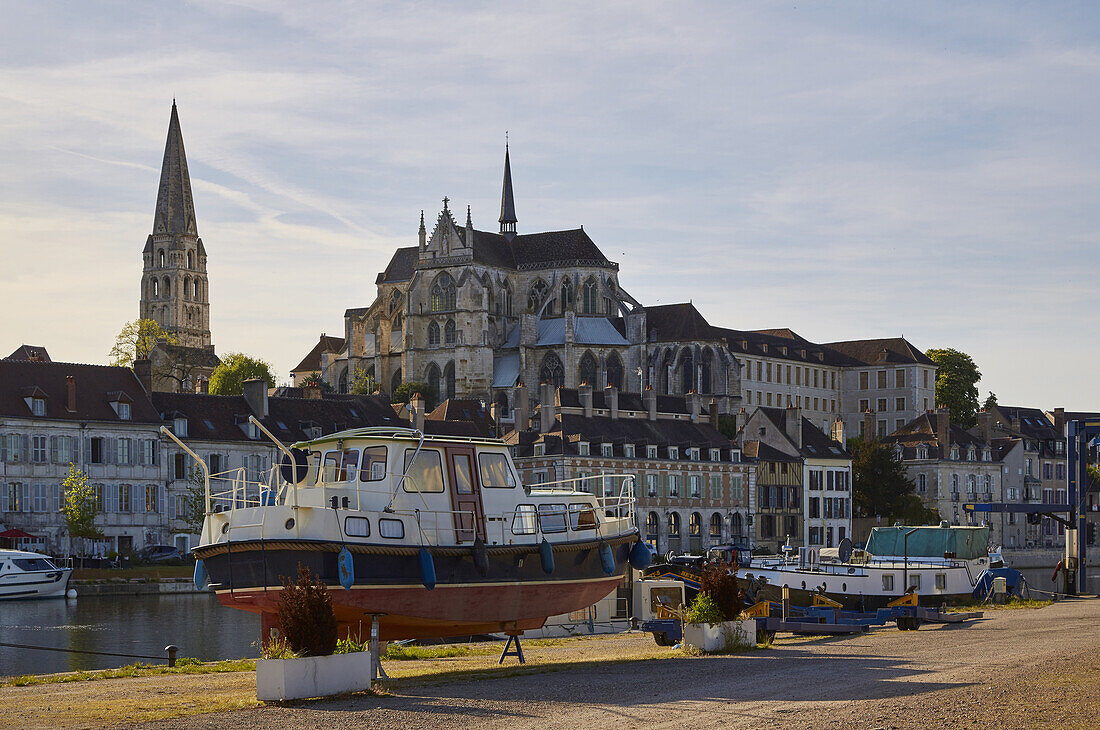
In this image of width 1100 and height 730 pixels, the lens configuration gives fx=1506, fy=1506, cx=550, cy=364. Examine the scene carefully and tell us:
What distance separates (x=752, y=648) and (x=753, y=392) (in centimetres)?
11782

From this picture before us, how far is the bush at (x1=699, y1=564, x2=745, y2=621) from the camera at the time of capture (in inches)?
955

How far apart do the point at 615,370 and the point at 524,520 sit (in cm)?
11219

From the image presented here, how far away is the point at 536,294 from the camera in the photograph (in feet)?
484

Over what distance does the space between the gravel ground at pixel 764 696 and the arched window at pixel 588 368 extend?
111277mm

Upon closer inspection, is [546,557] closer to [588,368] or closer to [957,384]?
[588,368]

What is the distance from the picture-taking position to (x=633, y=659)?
80.7 ft

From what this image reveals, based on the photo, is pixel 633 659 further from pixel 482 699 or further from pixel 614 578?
pixel 482 699

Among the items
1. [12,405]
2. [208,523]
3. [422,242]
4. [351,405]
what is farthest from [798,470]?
[208,523]

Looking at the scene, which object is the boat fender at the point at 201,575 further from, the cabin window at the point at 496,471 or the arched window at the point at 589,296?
the arched window at the point at 589,296

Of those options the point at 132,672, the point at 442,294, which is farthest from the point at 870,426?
the point at 132,672

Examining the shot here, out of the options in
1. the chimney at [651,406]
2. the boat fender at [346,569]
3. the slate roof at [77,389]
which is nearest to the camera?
the boat fender at [346,569]

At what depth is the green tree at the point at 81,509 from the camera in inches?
2675

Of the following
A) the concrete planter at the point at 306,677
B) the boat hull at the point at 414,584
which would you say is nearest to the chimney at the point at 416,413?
the boat hull at the point at 414,584

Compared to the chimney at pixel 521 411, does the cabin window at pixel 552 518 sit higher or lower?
lower
